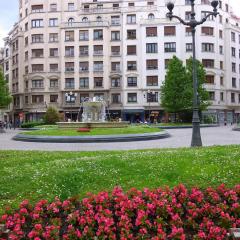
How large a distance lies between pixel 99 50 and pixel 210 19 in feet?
69.2

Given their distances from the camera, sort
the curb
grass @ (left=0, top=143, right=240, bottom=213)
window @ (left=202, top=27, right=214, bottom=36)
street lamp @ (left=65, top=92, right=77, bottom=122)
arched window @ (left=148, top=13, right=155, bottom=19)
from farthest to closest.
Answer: arched window @ (left=148, top=13, right=155, bottom=19), street lamp @ (left=65, top=92, right=77, bottom=122), window @ (left=202, top=27, right=214, bottom=36), the curb, grass @ (left=0, top=143, right=240, bottom=213)

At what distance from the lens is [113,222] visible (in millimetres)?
6078

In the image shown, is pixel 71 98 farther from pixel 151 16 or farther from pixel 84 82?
pixel 151 16

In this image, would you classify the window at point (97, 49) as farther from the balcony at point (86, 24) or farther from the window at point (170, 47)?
the window at point (170, 47)

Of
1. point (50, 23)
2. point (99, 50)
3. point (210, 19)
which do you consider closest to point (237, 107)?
point (210, 19)

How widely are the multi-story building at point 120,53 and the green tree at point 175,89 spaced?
1593 centimetres

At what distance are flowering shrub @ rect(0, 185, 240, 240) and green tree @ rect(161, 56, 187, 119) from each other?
4809cm

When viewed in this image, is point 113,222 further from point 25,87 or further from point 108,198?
point 25,87

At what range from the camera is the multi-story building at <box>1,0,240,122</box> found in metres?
72.4

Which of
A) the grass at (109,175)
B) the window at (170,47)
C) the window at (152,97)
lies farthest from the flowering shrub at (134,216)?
the window at (170,47)

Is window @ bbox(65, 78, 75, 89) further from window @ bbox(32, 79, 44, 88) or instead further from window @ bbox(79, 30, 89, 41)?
window @ bbox(79, 30, 89, 41)

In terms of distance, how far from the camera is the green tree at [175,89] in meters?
54.7

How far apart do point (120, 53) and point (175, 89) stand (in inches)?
875

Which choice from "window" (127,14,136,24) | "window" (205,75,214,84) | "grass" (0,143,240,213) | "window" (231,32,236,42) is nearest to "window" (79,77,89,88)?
"window" (127,14,136,24)
